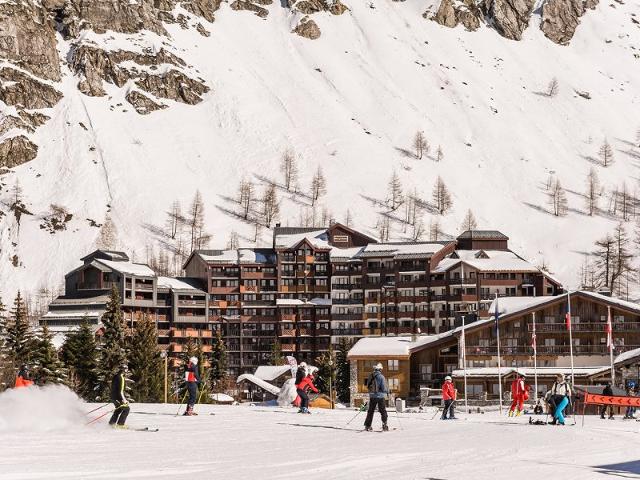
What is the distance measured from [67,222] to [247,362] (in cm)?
5534

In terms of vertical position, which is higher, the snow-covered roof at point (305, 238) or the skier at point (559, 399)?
the snow-covered roof at point (305, 238)

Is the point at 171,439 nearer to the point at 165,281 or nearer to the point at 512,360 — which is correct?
the point at 512,360

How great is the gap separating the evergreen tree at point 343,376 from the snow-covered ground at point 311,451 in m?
72.9

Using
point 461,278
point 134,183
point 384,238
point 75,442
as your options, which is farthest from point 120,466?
point 134,183

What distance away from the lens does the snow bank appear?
27141 millimetres

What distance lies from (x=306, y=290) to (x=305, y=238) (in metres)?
7.06

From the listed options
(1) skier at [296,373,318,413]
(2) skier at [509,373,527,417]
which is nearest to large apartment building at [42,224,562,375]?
(2) skier at [509,373,527,417]

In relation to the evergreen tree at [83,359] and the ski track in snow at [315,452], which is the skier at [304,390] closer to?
the ski track in snow at [315,452]

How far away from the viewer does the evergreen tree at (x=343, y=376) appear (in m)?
105

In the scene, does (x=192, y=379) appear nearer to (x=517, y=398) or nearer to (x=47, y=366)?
(x=517, y=398)

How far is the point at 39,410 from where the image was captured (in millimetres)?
27359

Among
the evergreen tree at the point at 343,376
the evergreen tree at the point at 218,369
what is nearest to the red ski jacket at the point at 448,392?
the evergreen tree at the point at 343,376

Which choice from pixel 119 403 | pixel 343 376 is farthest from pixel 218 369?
pixel 119 403

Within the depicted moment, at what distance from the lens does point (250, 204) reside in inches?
7761
